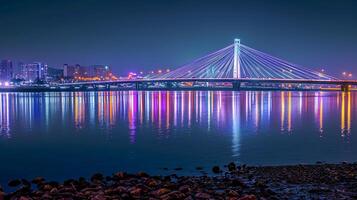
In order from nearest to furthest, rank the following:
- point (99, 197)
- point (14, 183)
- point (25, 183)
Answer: point (99, 197)
point (25, 183)
point (14, 183)

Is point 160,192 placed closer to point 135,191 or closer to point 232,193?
point 135,191

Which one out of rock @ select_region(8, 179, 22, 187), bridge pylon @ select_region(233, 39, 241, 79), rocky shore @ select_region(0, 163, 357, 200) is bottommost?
rock @ select_region(8, 179, 22, 187)

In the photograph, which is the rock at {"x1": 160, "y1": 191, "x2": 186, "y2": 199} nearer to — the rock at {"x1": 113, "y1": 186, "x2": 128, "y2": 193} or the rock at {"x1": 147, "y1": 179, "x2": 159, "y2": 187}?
the rock at {"x1": 113, "y1": 186, "x2": 128, "y2": 193}

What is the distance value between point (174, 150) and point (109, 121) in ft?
37.3

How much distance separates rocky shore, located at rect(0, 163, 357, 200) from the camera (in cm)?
744

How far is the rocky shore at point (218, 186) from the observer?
7438 millimetres

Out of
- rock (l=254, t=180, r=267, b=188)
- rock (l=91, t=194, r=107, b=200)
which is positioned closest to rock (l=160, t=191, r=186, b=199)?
rock (l=91, t=194, r=107, b=200)

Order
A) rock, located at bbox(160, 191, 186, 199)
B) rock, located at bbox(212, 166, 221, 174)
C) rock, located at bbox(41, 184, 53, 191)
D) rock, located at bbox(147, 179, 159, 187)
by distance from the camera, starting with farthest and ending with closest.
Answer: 1. rock, located at bbox(212, 166, 221, 174)
2. rock, located at bbox(147, 179, 159, 187)
3. rock, located at bbox(41, 184, 53, 191)
4. rock, located at bbox(160, 191, 186, 199)

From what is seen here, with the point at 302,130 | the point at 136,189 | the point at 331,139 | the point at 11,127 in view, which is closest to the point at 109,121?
the point at 11,127

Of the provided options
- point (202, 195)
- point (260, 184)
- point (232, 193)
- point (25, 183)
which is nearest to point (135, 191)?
point (202, 195)

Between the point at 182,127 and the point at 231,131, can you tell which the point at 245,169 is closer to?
the point at 231,131

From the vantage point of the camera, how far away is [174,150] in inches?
558

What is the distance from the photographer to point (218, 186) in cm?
834

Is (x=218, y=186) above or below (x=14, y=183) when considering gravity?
above
